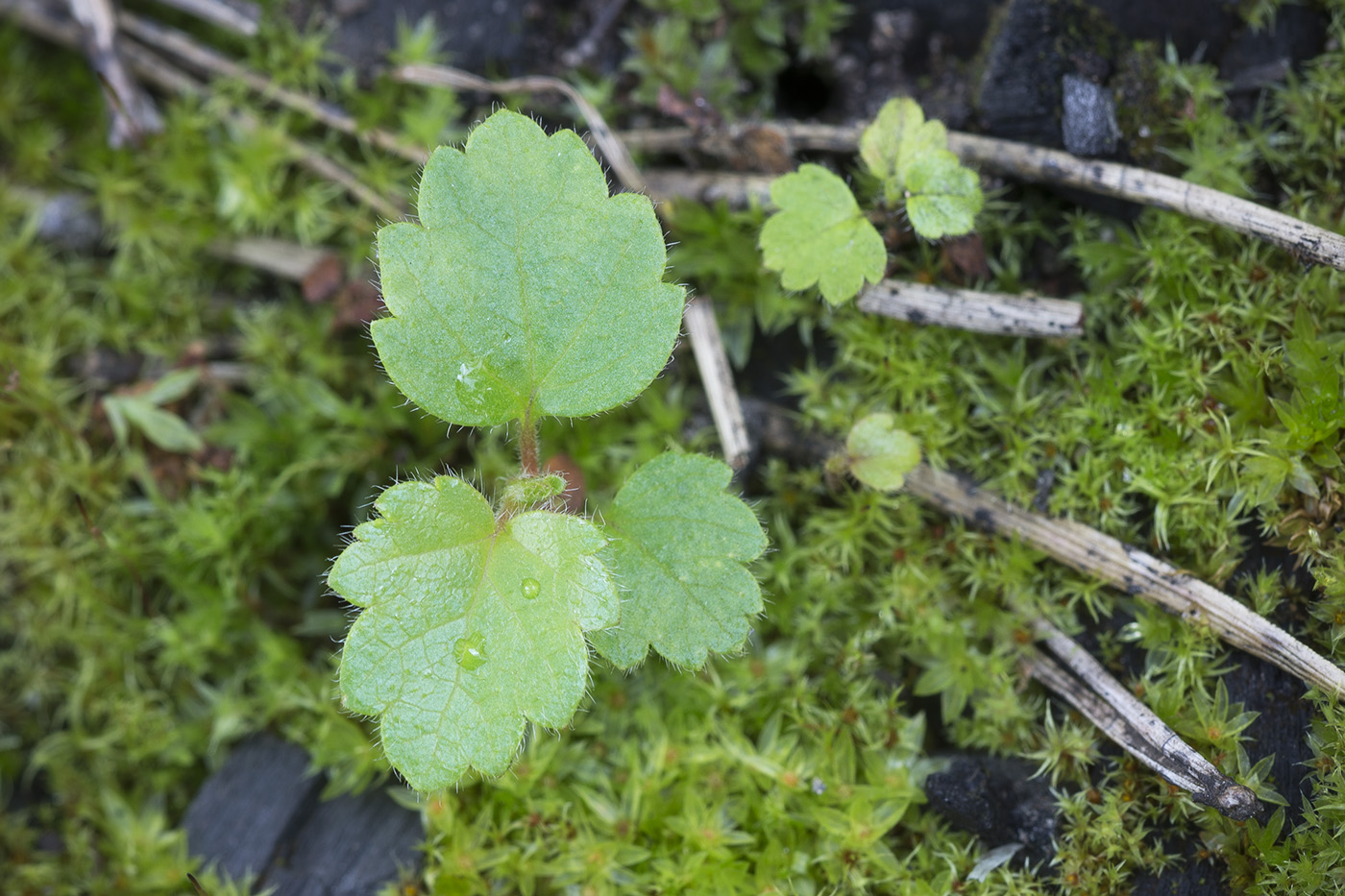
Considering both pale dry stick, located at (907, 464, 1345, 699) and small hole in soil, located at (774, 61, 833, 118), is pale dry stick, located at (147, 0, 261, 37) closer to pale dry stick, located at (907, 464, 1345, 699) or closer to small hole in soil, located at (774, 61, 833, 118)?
small hole in soil, located at (774, 61, 833, 118)

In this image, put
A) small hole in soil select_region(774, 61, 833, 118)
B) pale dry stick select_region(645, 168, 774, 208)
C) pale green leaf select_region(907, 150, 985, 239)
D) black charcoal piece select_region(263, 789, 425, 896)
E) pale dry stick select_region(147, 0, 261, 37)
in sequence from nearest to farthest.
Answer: pale green leaf select_region(907, 150, 985, 239), black charcoal piece select_region(263, 789, 425, 896), pale dry stick select_region(645, 168, 774, 208), small hole in soil select_region(774, 61, 833, 118), pale dry stick select_region(147, 0, 261, 37)

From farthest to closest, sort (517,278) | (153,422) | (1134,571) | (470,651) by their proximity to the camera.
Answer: (153,422) < (1134,571) < (517,278) < (470,651)

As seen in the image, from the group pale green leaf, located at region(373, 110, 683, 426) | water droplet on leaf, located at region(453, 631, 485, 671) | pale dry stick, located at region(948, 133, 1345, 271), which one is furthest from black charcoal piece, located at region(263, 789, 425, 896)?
pale dry stick, located at region(948, 133, 1345, 271)

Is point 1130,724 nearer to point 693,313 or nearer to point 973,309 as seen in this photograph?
point 973,309

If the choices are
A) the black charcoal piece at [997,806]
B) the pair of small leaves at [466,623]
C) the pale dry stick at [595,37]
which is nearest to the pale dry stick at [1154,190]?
the pale dry stick at [595,37]

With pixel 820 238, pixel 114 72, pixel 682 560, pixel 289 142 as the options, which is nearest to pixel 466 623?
pixel 682 560

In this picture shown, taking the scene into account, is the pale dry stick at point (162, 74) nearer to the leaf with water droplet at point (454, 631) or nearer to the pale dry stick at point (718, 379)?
the pale dry stick at point (718, 379)

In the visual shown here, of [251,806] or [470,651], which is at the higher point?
[470,651]
